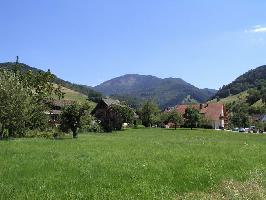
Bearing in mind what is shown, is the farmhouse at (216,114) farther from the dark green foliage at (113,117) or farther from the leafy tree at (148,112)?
the dark green foliage at (113,117)

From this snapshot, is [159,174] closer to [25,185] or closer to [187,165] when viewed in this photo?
[187,165]

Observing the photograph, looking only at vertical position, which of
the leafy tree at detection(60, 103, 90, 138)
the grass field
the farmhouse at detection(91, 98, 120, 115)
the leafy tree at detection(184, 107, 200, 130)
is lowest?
the grass field

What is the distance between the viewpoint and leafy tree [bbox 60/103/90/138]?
66.4 m

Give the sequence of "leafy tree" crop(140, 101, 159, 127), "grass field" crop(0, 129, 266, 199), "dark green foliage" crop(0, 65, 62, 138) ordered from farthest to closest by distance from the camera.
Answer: "leafy tree" crop(140, 101, 159, 127), "dark green foliage" crop(0, 65, 62, 138), "grass field" crop(0, 129, 266, 199)

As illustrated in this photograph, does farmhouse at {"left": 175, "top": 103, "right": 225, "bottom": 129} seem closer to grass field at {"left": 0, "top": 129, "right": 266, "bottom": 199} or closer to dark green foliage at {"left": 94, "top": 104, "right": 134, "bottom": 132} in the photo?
dark green foliage at {"left": 94, "top": 104, "right": 134, "bottom": 132}

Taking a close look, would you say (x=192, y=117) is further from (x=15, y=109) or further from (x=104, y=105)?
(x=15, y=109)

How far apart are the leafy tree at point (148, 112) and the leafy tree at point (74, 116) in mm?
88080

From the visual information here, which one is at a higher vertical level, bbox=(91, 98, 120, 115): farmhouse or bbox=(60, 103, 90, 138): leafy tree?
bbox=(91, 98, 120, 115): farmhouse

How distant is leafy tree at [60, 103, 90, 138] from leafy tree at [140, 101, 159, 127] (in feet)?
289

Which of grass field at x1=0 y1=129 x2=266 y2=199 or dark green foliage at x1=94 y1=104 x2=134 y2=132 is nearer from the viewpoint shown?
grass field at x1=0 y1=129 x2=266 y2=199

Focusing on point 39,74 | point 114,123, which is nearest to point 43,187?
point 39,74

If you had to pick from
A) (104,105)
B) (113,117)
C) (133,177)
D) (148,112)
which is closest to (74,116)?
(133,177)

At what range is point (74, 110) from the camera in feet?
218

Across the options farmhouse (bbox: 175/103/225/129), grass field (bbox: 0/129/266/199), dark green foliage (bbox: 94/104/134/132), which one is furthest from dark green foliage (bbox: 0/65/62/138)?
farmhouse (bbox: 175/103/225/129)
